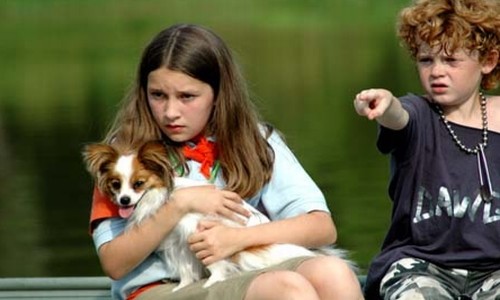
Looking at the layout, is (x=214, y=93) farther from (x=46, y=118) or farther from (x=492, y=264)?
(x=46, y=118)

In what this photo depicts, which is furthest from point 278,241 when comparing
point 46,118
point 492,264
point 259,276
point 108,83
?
point 108,83

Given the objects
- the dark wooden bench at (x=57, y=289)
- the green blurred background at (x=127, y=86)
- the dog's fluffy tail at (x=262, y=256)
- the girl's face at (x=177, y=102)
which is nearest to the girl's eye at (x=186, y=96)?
the girl's face at (x=177, y=102)

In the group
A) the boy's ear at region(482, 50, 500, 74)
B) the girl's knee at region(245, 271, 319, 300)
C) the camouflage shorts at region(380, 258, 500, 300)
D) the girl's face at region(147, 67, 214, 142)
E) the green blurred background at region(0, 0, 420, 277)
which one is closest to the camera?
the girl's knee at region(245, 271, 319, 300)

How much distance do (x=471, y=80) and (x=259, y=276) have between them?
2.44 ft

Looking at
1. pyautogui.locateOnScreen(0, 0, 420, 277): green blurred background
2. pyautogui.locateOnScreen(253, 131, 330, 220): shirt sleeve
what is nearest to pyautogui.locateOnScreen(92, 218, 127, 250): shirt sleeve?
pyautogui.locateOnScreen(253, 131, 330, 220): shirt sleeve

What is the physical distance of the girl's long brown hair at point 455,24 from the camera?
414 centimetres

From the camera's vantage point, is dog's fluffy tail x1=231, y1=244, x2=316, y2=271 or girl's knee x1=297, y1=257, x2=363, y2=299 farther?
dog's fluffy tail x1=231, y1=244, x2=316, y2=271

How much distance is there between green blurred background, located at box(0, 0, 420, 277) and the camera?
789 cm

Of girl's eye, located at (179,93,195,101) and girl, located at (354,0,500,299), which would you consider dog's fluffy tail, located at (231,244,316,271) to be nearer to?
girl, located at (354,0,500,299)

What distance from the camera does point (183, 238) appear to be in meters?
4.04

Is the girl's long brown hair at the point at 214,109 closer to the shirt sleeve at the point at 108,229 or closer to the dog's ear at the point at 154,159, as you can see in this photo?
the dog's ear at the point at 154,159

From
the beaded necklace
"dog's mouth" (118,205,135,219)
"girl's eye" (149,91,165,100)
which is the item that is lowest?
"dog's mouth" (118,205,135,219)

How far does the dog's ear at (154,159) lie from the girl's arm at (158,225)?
0.05m

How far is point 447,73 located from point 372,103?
0.33 meters
